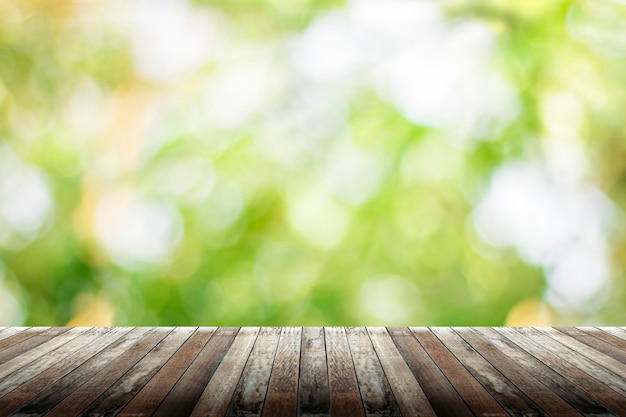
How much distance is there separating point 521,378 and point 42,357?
1.70 metres

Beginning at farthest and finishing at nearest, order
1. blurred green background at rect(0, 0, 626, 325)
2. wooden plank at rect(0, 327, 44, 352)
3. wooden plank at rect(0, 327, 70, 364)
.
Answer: blurred green background at rect(0, 0, 626, 325)
wooden plank at rect(0, 327, 44, 352)
wooden plank at rect(0, 327, 70, 364)

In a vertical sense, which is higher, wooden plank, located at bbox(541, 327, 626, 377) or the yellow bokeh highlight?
the yellow bokeh highlight

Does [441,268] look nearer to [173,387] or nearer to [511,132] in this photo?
[511,132]

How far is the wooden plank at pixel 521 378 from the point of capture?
2.02 metres

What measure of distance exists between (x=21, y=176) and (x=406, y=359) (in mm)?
2028

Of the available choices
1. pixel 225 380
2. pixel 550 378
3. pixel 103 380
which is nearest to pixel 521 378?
pixel 550 378

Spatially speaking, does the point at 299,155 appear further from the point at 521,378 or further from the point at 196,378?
the point at 521,378

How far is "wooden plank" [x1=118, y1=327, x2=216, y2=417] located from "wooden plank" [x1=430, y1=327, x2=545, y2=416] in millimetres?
974

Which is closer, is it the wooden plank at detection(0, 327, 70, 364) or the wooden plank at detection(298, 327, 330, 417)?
the wooden plank at detection(298, 327, 330, 417)

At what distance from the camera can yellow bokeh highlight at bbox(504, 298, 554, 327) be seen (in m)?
3.40

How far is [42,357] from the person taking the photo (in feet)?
8.70

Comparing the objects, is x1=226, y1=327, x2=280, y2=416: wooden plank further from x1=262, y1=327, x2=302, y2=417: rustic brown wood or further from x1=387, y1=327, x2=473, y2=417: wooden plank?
x1=387, y1=327, x2=473, y2=417: wooden plank

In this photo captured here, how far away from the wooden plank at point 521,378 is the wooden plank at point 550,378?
16mm

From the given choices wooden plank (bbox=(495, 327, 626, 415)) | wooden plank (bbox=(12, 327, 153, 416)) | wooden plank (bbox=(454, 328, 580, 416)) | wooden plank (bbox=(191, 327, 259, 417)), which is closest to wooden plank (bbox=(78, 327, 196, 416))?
wooden plank (bbox=(12, 327, 153, 416))
